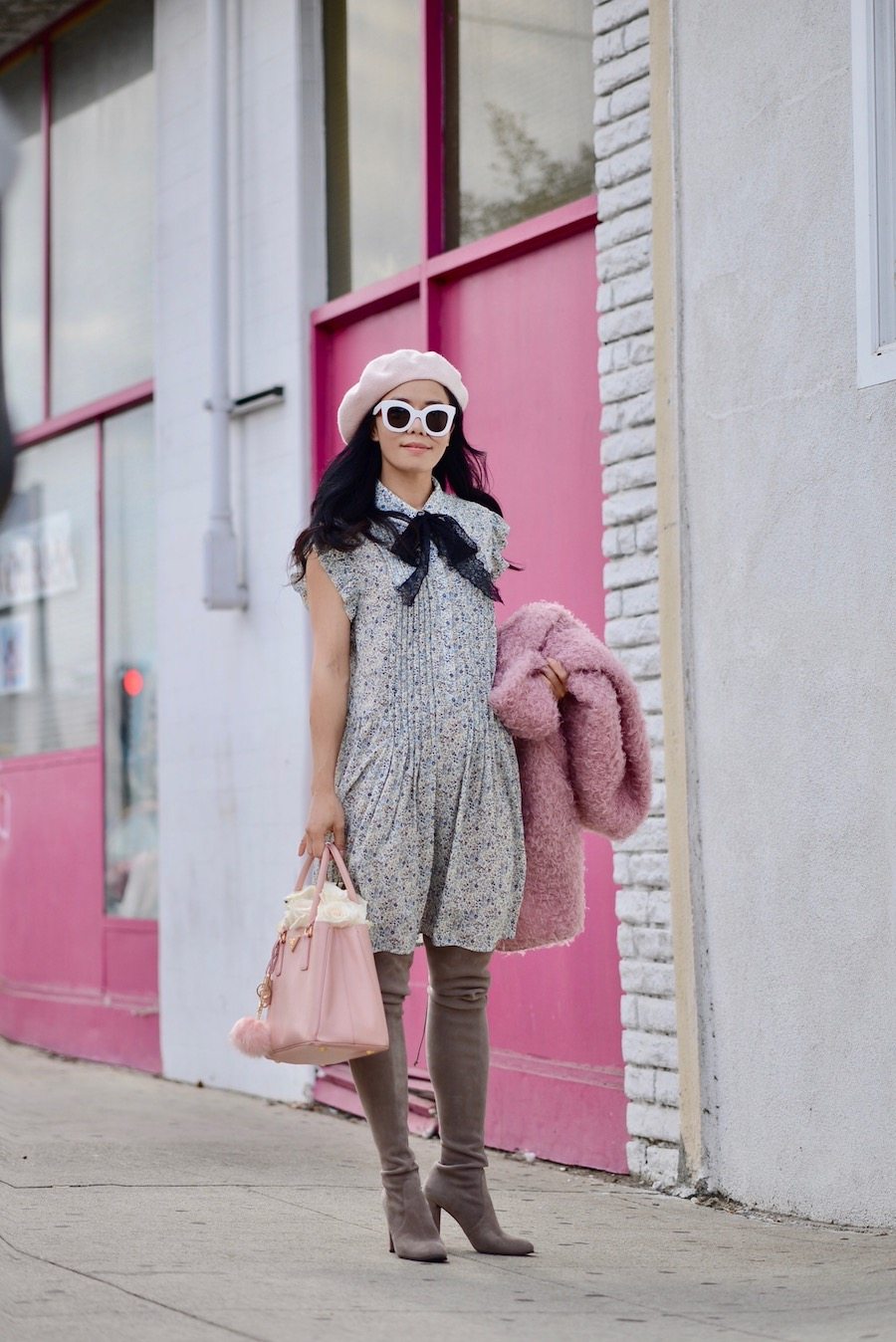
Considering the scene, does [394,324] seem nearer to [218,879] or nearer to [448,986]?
[218,879]

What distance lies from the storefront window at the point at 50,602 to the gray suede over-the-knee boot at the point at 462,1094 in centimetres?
476

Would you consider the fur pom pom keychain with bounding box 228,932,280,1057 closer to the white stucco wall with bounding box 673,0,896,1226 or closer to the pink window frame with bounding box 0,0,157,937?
the white stucco wall with bounding box 673,0,896,1226

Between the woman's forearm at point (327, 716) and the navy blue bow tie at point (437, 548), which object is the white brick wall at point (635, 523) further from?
the woman's forearm at point (327, 716)

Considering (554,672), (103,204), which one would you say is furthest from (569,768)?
(103,204)

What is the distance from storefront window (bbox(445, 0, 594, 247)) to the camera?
19.8ft

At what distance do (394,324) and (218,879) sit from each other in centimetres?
228

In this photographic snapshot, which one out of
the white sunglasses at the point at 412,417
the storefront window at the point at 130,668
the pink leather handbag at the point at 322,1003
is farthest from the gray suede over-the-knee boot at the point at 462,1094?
the storefront window at the point at 130,668

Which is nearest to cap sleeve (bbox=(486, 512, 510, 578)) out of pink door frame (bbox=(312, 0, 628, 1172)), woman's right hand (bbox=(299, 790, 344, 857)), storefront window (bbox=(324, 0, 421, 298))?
woman's right hand (bbox=(299, 790, 344, 857))

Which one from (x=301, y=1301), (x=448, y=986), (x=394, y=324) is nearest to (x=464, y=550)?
(x=448, y=986)

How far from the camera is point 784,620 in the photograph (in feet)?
15.9

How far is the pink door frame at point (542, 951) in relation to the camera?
5.63 metres

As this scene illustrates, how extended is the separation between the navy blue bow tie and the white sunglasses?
0.19m

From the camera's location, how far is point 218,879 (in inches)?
299

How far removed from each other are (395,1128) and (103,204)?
589 cm
